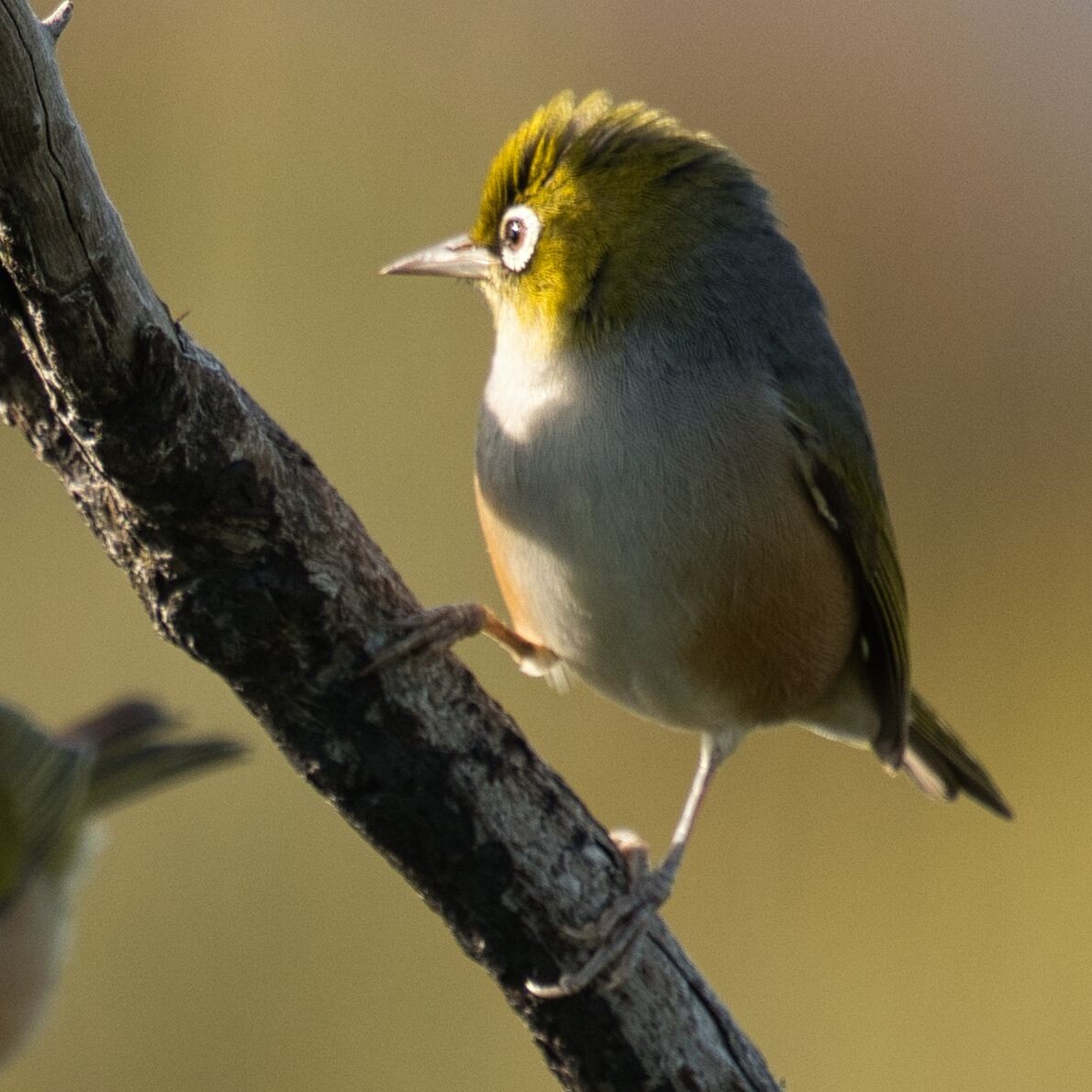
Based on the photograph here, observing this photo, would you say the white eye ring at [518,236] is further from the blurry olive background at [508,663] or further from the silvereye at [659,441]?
the blurry olive background at [508,663]

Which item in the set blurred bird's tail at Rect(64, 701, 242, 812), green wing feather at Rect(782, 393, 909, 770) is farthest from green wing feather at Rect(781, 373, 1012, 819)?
blurred bird's tail at Rect(64, 701, 242, 812)

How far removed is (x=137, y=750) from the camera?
14.3ft

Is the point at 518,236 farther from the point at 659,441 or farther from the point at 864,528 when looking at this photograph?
the point at 864,528

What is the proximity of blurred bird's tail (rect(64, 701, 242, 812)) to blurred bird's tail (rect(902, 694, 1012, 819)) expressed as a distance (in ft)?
6.18

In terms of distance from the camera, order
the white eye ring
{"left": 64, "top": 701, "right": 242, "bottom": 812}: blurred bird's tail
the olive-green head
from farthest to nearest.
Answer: {"left": 64, "top": 701, "right": 242, "bottom": 812}: blurred bird's tail → the white eye ring → the olive-green head

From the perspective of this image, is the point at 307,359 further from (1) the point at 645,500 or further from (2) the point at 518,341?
(1) the point at 645,500

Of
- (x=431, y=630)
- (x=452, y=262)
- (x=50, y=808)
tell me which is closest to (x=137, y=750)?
(x=50, y=808)

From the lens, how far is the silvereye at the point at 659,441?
2654 millimetres

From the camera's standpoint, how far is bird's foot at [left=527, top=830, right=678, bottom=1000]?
8.05 feet

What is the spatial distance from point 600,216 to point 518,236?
193 millimetres

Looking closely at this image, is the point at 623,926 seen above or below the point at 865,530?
below

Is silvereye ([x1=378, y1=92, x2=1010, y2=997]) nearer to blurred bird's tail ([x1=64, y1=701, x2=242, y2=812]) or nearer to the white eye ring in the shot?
the white eye ring

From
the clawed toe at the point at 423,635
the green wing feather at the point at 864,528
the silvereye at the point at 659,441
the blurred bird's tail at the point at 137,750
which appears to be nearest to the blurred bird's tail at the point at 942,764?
the green wing feather at the point at 864,528

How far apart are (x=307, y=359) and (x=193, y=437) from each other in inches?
150
